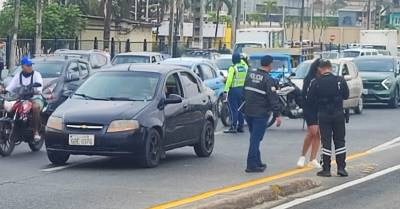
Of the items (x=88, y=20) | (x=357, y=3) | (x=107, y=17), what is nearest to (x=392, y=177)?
(x=107, y=17)

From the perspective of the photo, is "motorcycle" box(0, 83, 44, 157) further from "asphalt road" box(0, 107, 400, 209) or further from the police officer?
the police officer

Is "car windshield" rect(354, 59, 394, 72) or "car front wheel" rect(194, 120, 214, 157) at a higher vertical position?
"car windshield" rect(354, 59, 394, 72)

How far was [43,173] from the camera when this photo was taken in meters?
14.6

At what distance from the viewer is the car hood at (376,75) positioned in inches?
1319

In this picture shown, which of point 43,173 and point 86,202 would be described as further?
point 43,173

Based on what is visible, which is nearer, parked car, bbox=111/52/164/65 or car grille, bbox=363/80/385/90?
parked car, bbox=111/52/164/65

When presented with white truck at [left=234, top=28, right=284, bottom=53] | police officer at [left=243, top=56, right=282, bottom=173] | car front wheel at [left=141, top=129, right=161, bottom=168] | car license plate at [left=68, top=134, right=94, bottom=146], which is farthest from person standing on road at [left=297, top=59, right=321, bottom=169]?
white truck at [left=234, top=28, right=284, bottom=53]

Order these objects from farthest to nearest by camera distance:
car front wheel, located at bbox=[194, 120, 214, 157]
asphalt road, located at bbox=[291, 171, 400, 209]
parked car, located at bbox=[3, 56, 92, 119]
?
1. parked car, located at bbox=[3, 56, 92, 119]
2. car front wheel, located at bbox=[194, 120, 214, 157]
3. asphalt road, located at bbox=[291, 171, 400, 209]

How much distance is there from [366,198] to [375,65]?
22680 mm

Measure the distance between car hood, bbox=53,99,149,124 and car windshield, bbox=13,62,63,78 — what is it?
29.3ft

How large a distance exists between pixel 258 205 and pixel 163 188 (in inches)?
Result: 71.7

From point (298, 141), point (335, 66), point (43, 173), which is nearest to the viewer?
point (43, 173)

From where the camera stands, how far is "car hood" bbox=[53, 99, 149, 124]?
1481cm

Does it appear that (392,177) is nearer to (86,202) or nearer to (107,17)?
(86,202)
